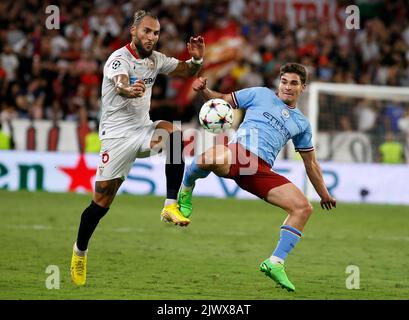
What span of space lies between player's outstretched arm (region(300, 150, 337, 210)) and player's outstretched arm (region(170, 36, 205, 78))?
55.2 inches

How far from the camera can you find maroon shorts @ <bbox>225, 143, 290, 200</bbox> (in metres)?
9.10

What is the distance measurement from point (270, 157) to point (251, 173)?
12.7 inches

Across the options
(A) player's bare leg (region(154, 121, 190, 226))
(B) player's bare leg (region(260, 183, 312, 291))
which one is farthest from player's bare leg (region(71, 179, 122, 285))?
(B) player's bare leg (region(260, 183, 312, 291))

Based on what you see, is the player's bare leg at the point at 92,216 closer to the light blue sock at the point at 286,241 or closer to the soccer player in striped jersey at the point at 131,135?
the soccer player in striped jersey at the point at 131,135

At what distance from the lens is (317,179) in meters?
9.54

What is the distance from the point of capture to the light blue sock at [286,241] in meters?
9.02

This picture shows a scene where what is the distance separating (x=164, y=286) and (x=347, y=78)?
13244 mm

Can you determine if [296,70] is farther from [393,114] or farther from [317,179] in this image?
[393,114]

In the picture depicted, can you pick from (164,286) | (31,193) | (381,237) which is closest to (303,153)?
(164,286)

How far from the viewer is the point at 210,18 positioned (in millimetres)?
22672

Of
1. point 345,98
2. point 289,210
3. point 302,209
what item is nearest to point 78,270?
point 289,210

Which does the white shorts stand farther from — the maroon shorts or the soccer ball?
the maroon shorts

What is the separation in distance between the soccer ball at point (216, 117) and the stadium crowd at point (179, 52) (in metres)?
10.3
